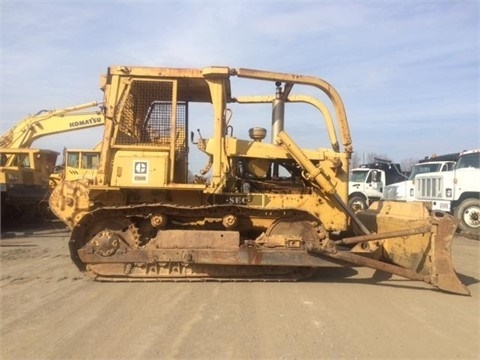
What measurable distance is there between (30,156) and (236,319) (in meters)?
13.3

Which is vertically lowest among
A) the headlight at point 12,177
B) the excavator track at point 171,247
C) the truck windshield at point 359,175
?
the excavator track at point 171,247

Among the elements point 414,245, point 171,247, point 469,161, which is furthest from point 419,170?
point 171,247

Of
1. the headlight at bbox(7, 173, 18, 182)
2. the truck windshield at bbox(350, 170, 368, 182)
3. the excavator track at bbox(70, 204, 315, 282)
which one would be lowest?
the excavator track at bbox(70, 204, 315, 282)

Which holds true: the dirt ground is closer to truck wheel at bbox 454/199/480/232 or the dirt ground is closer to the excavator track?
the excavator track

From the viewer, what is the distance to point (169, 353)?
405 cm

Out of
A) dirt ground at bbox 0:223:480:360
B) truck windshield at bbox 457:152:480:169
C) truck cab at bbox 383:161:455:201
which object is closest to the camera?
dirt ground at bbox 0:223:480:360

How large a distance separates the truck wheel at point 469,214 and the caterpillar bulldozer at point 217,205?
9.54 m

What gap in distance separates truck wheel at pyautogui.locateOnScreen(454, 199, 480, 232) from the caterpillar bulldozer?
31.3 ft

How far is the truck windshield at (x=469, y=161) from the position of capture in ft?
53.5

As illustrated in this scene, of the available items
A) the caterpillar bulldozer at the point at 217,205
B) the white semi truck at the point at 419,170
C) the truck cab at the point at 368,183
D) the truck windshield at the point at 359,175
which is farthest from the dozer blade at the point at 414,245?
the truck windshield at the point at 359,175

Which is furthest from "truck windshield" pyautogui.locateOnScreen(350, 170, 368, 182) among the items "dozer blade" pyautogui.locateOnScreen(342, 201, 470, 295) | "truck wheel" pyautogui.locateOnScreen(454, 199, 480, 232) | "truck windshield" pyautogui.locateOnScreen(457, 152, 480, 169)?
"dozer blade" pyautogui.locateOnScreen(342, 201, 470, 295)

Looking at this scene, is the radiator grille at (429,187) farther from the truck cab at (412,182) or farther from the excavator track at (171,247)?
the excavator track at (171,247)

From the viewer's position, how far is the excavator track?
21.5 ft

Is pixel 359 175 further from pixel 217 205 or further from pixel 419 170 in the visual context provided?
pixel 217 205
